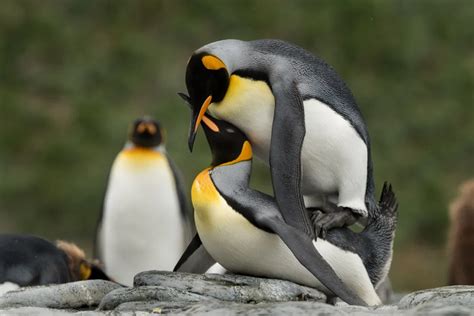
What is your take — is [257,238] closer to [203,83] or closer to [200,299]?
[200,299]

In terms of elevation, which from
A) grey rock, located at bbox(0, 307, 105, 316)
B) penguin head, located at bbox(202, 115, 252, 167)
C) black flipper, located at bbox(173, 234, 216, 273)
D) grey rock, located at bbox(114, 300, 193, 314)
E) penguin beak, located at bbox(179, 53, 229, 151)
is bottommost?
grey rock, located at bbox(0, 307, 105, 316)

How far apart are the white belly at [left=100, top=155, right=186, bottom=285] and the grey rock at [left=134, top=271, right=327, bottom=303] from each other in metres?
3.97

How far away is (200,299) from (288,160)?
63 centimetres

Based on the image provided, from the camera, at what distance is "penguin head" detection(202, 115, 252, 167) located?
171 inches

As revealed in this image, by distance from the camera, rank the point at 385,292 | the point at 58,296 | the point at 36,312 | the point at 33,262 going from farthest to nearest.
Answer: the point at 385,292 → the point at 33,262 → the point at 58,296 → the point at 36,312

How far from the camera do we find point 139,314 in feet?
12.2

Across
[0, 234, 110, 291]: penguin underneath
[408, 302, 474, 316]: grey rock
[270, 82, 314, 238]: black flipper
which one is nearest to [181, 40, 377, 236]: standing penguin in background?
[270, 82, 314, 238]: black flipper

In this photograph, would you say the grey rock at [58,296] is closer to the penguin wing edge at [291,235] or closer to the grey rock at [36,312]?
the grey rock at [36,312]

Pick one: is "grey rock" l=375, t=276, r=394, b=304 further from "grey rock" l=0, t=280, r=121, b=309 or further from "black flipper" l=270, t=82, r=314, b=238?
"grey rock" l=0, t=280, r=121, b=309

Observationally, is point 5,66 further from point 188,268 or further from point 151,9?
point 188,268

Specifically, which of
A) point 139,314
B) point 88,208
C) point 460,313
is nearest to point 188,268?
point 139,314

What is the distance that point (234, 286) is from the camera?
4.06 meters

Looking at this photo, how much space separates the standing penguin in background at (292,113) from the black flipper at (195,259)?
50cm

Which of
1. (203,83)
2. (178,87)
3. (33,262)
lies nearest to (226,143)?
(203,83)
